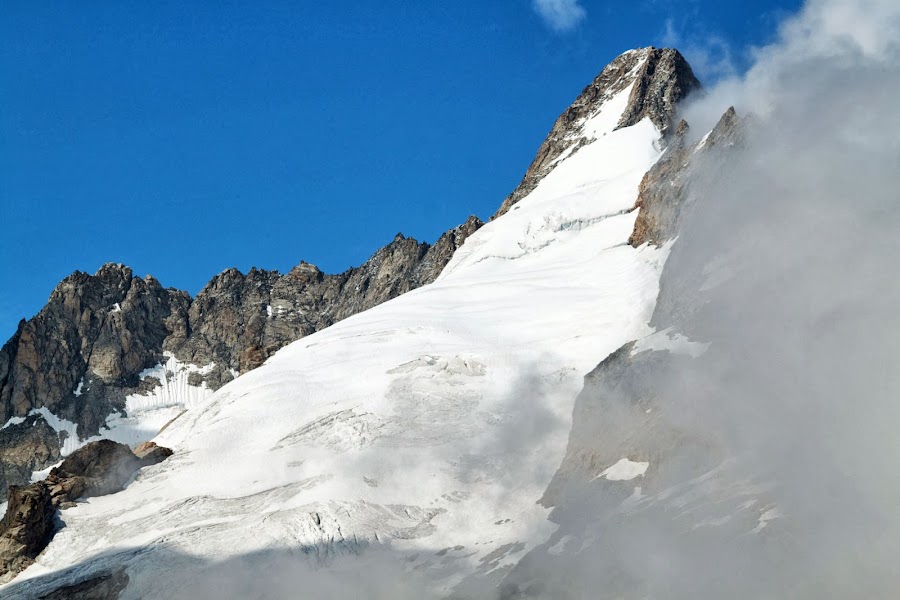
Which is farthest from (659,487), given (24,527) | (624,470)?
(24,527)

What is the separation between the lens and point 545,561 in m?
38.8

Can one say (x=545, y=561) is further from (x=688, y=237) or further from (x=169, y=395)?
(x=169, y=395)

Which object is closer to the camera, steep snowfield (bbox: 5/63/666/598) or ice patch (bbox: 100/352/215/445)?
steep snowfield (bbox: 5/63/666/598)

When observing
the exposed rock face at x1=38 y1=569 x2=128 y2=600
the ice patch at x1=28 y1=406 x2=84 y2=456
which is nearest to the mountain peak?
the exposed rock face at x1=38 y1=569 x2=128 y2=600

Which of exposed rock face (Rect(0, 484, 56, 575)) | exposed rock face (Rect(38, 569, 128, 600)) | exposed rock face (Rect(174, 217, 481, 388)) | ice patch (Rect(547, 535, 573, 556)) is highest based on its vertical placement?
exposed rock face (Rect(174, 217, 481, 388))

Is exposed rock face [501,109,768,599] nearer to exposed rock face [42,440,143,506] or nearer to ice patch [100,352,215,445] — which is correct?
exposed rock face [42,440,143,506]

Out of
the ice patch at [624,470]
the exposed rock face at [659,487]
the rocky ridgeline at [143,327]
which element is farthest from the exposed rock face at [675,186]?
the rocky ridgeline at [143,327]

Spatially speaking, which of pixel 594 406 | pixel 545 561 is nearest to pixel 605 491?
pixel 545 561

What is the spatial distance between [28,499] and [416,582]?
23710mm

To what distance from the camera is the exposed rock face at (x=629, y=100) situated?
423ft

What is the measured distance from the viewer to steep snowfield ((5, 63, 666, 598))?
4462 centimetres

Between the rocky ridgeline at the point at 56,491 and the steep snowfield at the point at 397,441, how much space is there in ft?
3.13

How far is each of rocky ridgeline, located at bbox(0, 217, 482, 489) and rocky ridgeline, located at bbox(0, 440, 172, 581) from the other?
90.3 meters

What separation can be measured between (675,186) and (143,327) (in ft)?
413
